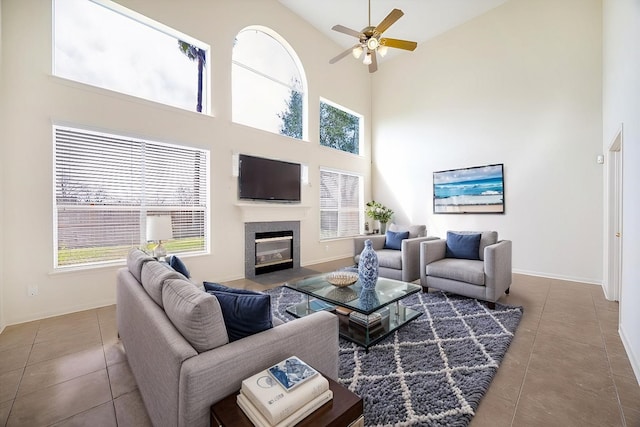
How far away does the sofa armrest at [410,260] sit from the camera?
3.68 metres

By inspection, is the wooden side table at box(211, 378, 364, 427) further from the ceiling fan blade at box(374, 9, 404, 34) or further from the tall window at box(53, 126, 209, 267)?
the ceiling fan blade at box(374, 9, 404, 34)

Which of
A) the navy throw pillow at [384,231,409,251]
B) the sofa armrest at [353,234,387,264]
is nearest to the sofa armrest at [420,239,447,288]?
the navy throw pillow at [384,231,409,251]

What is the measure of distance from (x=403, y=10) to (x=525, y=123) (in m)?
2.91

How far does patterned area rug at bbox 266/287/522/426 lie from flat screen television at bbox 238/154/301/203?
7.25ft

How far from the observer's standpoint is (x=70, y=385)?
1.76 m

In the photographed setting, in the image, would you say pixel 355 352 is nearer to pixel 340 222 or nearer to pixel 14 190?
pixel 14 190

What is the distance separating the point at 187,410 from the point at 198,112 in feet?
12.7

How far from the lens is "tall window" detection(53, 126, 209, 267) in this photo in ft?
9.81

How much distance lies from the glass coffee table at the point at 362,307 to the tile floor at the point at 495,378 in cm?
81

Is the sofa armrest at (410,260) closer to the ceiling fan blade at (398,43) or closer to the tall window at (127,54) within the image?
the ceiling fan blade at (398,43)

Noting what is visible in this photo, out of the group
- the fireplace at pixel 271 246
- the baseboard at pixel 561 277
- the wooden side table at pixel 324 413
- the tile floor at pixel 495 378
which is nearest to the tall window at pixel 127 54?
the fireplace at pixel 271 246

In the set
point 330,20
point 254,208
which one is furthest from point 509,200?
point 330,20

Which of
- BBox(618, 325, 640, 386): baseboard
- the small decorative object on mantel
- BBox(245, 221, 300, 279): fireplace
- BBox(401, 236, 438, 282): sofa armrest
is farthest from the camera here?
BBox(245, 221, 300, 279): fireplace

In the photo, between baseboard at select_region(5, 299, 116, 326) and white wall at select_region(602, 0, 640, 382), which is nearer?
white wall at select_region(602, 0, 640, 382)
